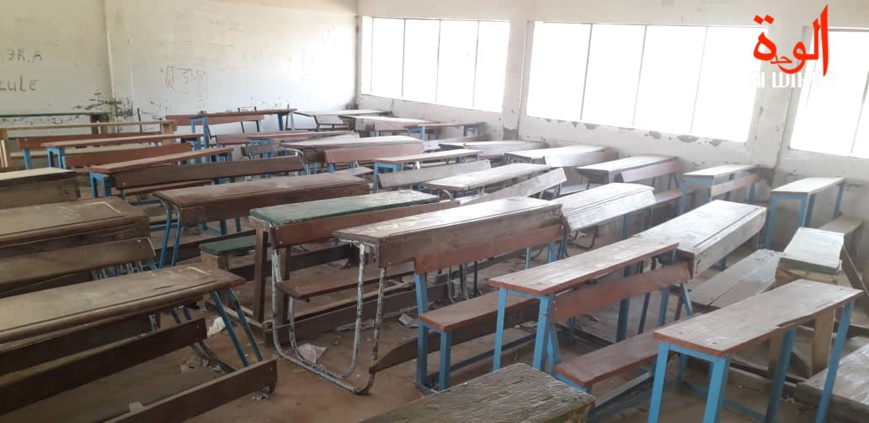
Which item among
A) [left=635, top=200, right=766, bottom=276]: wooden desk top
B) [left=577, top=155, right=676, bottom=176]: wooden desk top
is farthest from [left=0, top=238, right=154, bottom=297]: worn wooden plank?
[left=577, top=155, right=676, bottom=176]: wooden desk top

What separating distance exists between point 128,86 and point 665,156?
22.4 feet

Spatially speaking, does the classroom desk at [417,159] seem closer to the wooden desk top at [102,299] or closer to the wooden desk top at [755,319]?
the wooden desk top at [102,299]

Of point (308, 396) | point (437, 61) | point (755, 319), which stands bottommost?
point (308, 396)

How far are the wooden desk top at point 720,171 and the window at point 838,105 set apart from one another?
52 cm

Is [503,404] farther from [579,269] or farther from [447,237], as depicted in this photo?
[447,237]

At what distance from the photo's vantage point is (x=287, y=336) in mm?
3428

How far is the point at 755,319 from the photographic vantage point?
2262mm

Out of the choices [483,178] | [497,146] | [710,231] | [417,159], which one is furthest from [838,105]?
[417,159]

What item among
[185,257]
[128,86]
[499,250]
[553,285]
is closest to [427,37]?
[128,86]

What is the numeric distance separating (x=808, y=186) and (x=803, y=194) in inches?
14.6

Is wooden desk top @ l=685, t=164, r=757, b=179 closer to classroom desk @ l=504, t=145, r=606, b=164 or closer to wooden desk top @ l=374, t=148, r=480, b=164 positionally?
classroom desk @ l=504, t=145, r=606, b=164

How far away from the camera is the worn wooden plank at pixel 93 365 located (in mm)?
2318

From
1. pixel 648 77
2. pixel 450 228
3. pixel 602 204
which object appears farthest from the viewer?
pixel 648 77

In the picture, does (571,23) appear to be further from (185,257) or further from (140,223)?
(140,223)
